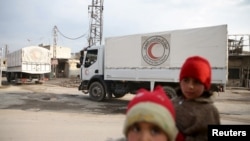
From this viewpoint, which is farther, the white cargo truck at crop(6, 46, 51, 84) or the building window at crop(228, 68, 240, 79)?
the building window at crop(228, 68, 240, 79)

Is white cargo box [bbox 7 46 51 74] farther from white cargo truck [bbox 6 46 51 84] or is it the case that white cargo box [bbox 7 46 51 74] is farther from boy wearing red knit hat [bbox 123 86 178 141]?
boy wearing red knit hat [bbox 123 86 178 141]

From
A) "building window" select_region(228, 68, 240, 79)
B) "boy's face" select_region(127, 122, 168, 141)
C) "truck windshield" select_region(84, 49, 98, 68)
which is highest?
"truck windshield" select_region(84, 49, 98, 68)

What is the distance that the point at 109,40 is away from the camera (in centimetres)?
1504

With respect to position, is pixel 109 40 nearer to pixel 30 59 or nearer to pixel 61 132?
pixel 61 132

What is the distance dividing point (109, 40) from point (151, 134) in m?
13.6

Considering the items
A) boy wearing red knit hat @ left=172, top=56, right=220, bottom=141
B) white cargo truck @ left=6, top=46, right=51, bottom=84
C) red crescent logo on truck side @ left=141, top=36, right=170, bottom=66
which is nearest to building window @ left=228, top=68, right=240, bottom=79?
red crescent logo on truck side @ left=141, top=36, right=170, bottom=66

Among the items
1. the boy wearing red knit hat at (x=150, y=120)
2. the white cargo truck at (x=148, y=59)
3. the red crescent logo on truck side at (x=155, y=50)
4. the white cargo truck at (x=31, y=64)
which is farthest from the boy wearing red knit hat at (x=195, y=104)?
the white cargo truck at (x=31, y=64)

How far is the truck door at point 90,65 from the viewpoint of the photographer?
15.6 m

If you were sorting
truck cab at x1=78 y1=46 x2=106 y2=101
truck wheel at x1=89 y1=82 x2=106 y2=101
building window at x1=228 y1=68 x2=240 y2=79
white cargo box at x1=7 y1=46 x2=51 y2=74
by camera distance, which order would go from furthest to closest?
building window at x1=228 y1=68 x2=240 y2=79 → white cargo box at x1=7 y1=46 x2=51 y2=74 → truck cab at x1=78 y1=46 x2=106 y2=101 → truck wheel at x1=89 y1=82 x2=106 y2=101

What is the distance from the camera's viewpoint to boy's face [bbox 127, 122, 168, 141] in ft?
5.31

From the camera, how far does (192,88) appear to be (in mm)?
2238

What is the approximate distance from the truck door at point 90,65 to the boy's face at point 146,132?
14.0 metres

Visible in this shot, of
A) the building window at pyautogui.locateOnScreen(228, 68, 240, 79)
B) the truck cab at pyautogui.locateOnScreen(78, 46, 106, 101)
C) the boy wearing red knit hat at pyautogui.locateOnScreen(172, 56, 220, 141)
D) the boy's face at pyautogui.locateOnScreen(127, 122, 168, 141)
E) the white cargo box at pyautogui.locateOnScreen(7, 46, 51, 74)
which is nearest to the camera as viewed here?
the boy's face at pyautogui.locateOnScreen(127, 122, 168, 141)

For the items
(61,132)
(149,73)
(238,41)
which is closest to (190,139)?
(61,132)
